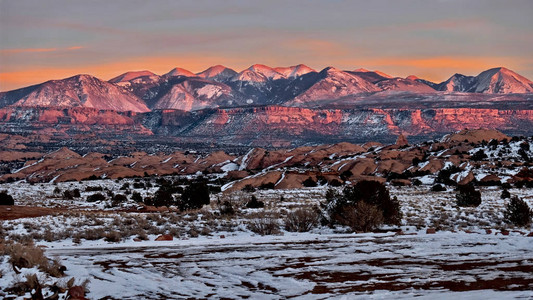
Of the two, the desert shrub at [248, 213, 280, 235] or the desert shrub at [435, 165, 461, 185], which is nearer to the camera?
the desert shrub at [248, 213, 280, 235]

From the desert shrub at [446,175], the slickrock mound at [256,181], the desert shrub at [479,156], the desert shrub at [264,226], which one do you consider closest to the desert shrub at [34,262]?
the desert shrub at [264,226]

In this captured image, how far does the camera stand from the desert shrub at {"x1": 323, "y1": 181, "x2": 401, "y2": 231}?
28375mm

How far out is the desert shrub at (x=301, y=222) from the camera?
29.3 metres

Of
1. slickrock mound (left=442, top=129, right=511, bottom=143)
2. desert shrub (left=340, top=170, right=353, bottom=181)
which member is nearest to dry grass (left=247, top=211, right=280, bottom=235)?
desert shrub (left=340, top=170, right=353, bottom=181)

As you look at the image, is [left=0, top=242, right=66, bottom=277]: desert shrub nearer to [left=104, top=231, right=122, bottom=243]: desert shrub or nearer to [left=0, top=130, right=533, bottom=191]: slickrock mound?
[left=104, top=231, right=122, bottom=243]: desert shrub

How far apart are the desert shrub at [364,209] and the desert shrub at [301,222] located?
2.26 ft

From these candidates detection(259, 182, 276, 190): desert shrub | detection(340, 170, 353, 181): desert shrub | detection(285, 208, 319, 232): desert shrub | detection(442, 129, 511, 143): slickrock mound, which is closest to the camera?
detection(285, 208, 319, 232): desert shrub

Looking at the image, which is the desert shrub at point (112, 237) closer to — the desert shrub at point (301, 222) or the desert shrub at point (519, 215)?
the desert shrub at point (301, 222)

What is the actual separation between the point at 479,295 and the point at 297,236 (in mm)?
14099

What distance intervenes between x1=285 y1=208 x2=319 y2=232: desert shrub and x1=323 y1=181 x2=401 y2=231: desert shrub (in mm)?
690

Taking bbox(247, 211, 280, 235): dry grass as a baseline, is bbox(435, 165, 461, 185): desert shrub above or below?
below

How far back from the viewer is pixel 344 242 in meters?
23.1

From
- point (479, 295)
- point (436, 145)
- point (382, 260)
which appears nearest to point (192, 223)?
point (382, 260)

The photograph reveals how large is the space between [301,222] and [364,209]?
2987 mm
